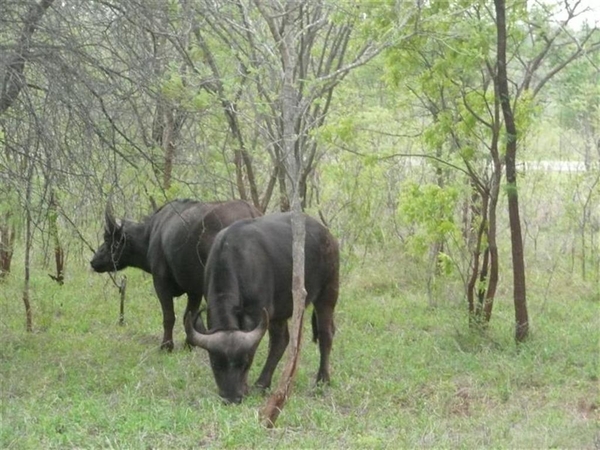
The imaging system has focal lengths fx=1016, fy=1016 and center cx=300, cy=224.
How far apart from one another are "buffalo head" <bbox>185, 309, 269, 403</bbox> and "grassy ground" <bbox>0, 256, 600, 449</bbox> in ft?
0.64

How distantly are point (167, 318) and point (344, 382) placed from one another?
9.67ft

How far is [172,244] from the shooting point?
12250 millimetres

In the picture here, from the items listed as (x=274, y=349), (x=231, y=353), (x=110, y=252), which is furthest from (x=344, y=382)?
(x=110, y=252)

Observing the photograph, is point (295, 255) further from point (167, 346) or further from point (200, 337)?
point (167, 346)

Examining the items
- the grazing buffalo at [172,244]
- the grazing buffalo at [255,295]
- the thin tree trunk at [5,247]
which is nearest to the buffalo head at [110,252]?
the grazing buffalo at [172,244]

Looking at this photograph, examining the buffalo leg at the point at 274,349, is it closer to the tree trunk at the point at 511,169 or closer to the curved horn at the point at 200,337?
the curved horn at the point at 200,337

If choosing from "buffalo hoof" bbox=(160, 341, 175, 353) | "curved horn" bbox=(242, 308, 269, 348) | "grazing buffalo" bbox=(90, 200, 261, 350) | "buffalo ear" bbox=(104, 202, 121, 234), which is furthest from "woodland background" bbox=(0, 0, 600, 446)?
"buffalo hoof" bbox=(160, 341, 175, 353)

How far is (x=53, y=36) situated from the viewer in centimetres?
898

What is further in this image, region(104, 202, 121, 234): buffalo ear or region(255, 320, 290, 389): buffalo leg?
region(104, 202, 121, 234): buffalo ear

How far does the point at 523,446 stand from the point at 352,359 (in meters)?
3.83

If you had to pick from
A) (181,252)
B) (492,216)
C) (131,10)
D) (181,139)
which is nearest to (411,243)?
(492,216)

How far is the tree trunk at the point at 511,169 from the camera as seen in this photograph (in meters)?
10.9

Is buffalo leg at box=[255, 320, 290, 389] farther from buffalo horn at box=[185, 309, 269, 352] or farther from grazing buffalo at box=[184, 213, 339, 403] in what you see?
buffalo horn at box=[185, 309, 269, 352]

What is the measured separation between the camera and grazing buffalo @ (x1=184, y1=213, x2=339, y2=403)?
31.0ft
